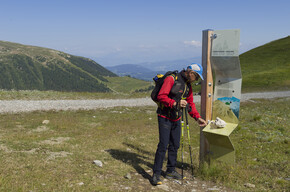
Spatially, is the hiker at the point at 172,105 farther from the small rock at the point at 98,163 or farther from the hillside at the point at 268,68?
the hillside at the point at 268,68

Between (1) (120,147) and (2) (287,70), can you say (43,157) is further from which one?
(2) (287,70)

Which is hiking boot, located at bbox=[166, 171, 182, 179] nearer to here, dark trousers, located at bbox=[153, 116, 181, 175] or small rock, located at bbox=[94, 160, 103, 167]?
dark trousers, located at bbox=[153, 116, 181, 175]

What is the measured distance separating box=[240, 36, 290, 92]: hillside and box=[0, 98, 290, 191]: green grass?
41.4m

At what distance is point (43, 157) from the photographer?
807 cm

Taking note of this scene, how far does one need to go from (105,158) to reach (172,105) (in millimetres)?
3723

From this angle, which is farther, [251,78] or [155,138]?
[251,78]

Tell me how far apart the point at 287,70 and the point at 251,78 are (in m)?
11.8

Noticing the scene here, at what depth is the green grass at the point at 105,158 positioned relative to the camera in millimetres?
6465

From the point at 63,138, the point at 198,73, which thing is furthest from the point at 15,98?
the point at 198,73

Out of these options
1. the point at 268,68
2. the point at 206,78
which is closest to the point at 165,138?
the point at 206,78

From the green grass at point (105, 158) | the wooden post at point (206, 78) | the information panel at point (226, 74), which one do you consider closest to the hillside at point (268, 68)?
the green grass at point (105, 158)

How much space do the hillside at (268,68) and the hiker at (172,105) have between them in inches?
1828

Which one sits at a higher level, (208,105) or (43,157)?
(208,105)

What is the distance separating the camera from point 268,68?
240ft
